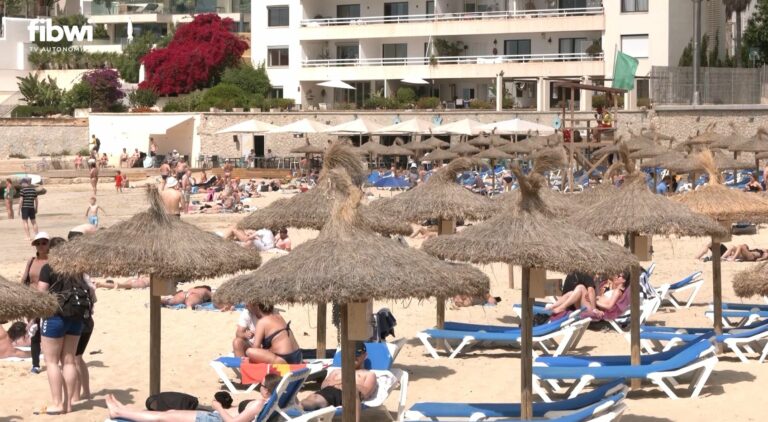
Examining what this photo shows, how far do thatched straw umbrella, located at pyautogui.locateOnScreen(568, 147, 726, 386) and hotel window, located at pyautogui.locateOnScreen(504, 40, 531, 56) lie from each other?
4486cm

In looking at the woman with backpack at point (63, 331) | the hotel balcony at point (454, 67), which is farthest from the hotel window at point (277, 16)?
the woman with backpack at point (63, 331)

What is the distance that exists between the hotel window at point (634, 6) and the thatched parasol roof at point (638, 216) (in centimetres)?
4249

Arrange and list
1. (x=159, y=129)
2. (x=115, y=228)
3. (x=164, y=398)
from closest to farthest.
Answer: (x=164, y=398)
(x=115, y=228)
(x=159, y=129)

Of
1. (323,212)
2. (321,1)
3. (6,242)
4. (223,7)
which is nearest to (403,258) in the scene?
(323,212)

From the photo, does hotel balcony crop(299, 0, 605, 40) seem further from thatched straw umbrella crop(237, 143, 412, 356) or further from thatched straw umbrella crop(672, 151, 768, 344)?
thatched straw umbrella crop(237, 143, 412, 356)

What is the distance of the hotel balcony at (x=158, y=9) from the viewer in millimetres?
84250

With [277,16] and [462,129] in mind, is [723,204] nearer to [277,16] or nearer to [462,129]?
[462,129]

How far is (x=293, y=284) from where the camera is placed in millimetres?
9141

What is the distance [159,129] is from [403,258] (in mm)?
48679

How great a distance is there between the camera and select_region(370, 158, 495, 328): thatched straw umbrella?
48.2 ft

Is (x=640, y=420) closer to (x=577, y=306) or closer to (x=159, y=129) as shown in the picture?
(x=577, y=306)

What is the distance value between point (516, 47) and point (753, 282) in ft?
156

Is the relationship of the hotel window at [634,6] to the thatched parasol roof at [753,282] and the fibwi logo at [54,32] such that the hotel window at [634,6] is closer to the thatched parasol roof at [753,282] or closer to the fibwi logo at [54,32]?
the fibwi logo at [54,32]

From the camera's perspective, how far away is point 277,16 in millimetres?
62562
